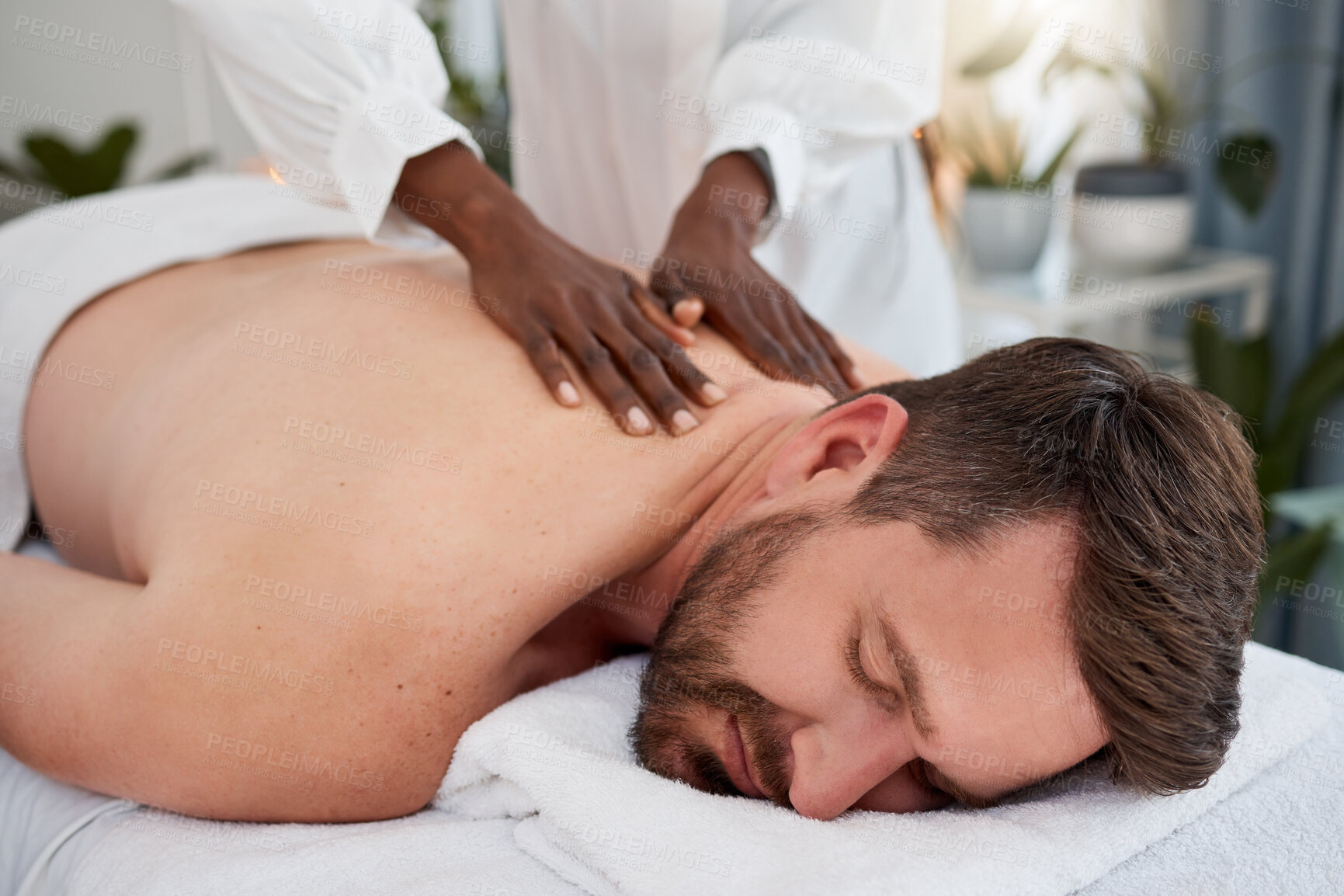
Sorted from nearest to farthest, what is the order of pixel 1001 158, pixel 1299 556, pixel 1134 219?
1. pixel 1299 556
2. pixel 1134 219
3. pixel 1001 158

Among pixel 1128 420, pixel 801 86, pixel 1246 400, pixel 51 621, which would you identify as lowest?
pixel 1246 400

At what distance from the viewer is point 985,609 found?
2.69 feet

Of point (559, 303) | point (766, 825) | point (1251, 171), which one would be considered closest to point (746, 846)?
point (766, 825)

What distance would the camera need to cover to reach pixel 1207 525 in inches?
33.7

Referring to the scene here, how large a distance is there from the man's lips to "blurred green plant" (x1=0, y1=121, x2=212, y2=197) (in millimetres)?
2907

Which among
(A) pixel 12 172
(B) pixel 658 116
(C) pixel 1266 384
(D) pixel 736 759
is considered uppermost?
(B) pixel 658 116

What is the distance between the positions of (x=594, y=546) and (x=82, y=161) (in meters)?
2.77

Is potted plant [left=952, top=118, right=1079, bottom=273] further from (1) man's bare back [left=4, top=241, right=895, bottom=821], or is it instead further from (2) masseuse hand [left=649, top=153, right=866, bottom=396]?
(1) man's bare back [left=4, top=241, right=895, bottom=821]

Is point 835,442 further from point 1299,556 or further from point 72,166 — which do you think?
point 72,166

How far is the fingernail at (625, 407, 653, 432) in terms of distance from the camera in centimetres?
106

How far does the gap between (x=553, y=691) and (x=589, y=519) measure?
164 millimetres

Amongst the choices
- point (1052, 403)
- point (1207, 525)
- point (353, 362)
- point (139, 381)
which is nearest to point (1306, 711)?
point (1207, 525)

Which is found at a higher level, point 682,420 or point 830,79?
point 830,79

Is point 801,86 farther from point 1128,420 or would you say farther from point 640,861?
point 640,861
